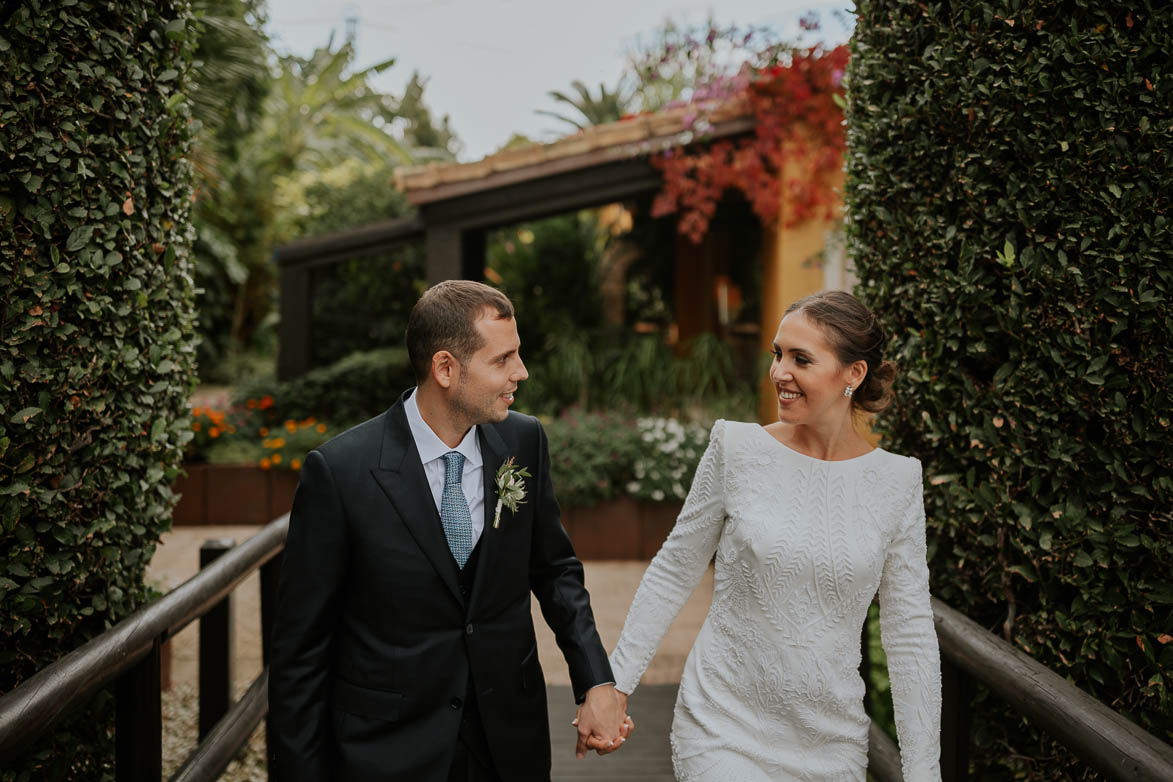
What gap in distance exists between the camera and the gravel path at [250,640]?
15.3 ft

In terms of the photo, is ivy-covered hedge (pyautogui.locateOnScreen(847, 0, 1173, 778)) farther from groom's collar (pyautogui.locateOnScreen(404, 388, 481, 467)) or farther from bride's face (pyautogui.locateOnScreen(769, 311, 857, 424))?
groom's collar (pyautogui.locateOnScreen(404, 388, 481, 467))

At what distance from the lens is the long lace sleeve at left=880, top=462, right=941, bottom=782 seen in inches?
83.0

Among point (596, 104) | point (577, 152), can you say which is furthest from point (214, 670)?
point (596, 104)

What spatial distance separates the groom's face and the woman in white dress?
1.85ft

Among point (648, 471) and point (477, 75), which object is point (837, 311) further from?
point (477, 75)

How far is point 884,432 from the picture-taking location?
11.0ft

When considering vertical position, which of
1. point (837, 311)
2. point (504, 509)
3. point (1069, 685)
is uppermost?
point (837, 311)

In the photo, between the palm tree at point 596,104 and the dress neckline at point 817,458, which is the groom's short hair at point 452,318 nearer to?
the dress neckline at point 817,458

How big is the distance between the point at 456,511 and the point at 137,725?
1.27m

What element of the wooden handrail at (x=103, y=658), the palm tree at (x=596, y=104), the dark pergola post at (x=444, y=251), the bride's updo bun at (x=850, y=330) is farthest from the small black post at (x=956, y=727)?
the palm tree at (x=596, y=104)

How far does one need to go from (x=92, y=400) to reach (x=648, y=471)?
221 inches

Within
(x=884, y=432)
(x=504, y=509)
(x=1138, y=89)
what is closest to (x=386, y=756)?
(x=504, y=509)

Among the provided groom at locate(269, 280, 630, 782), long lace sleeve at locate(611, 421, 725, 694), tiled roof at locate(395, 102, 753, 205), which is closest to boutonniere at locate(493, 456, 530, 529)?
groom at locate(269, 280, 630, 782)

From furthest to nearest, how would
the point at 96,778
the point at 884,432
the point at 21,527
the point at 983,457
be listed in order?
1. the point at 884,432
2. the point at 96,778
3. the point at 983,457
4. the point at 21,527
